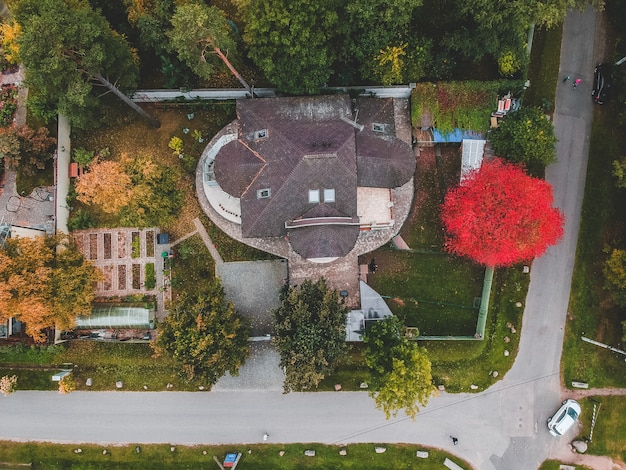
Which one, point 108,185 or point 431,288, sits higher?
point 108,185

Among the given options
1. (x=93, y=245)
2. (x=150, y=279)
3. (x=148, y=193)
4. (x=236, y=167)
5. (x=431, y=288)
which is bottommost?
(x=150, y=279)

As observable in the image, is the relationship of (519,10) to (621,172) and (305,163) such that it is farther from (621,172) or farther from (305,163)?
(305,163)

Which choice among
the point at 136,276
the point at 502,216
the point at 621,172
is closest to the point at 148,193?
the point at 136,276

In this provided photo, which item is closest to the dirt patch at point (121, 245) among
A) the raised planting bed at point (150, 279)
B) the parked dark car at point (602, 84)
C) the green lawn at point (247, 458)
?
the raised planting bed at point (150, 279)

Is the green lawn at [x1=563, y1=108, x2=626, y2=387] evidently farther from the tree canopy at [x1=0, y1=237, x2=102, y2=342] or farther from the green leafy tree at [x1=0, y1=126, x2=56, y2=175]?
the green leafy tree at [x1=0, y1=126, x2=56, y2=175]

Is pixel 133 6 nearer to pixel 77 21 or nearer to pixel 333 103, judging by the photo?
pixel 77 21
